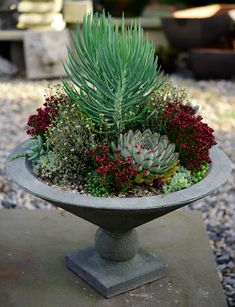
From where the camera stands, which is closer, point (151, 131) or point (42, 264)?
point (151, 131)

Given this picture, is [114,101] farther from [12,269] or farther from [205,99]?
[205,99]

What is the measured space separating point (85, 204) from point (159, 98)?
0.74 m

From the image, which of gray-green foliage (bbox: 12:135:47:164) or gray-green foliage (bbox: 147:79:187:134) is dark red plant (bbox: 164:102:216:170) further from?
gray-green foliage (bbox: 12:135:47:164)

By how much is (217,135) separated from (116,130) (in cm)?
273

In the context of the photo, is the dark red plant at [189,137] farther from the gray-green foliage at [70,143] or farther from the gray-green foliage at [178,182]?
the gray-green foliage at [70,143]

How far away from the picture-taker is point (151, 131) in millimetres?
2795

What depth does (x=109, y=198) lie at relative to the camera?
2430 millimetres

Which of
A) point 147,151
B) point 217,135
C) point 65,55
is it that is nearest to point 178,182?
point 147,151

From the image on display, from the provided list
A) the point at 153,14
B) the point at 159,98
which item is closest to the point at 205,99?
the point at 153,14

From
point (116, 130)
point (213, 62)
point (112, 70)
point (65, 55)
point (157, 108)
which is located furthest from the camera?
point (65, 55)

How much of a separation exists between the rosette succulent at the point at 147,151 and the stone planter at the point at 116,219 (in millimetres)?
138

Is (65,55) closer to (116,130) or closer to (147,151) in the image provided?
(116,130)

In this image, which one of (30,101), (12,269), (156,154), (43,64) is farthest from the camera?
(43,64)

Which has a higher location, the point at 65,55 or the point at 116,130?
the point at 116,130
